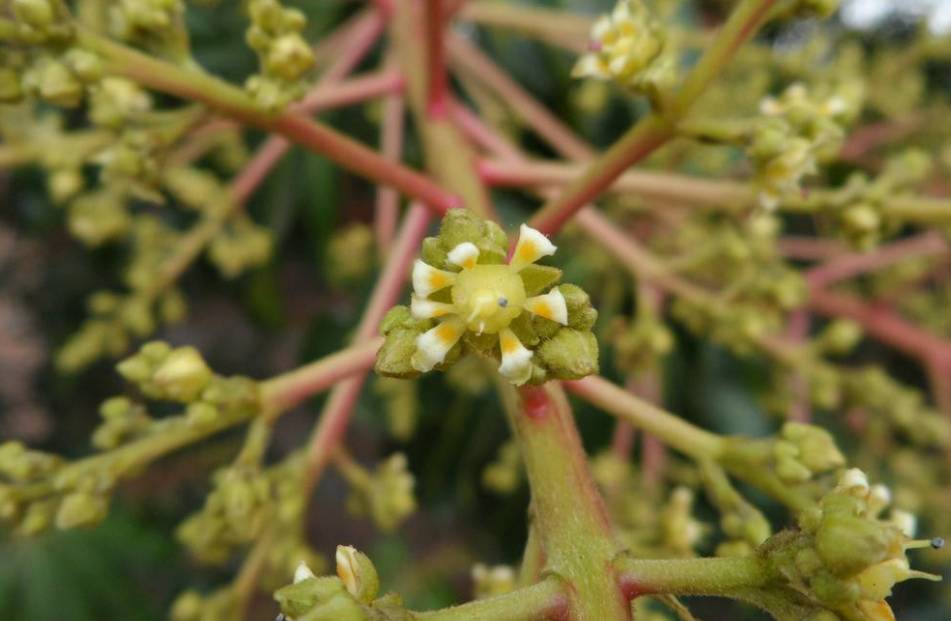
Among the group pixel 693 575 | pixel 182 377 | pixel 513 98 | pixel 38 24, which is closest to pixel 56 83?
pixel 38 24

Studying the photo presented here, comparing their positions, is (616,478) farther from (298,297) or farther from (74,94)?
(298,297)

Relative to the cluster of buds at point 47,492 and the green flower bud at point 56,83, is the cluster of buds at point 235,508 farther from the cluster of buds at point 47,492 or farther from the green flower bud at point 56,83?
the green flower bud at point 56,83

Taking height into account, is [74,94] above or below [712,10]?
below

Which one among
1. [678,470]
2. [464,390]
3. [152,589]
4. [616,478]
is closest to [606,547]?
[616,478]

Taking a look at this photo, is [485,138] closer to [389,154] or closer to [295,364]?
[389,154]

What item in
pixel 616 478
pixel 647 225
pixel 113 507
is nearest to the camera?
pixel 616 478

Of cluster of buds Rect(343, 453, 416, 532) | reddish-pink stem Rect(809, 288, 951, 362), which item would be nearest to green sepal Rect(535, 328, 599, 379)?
cluster of buds Rect(343, 453, 416, 532)

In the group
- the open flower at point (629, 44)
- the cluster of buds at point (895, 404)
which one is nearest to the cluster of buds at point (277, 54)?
the open flower at point (629, 44)
